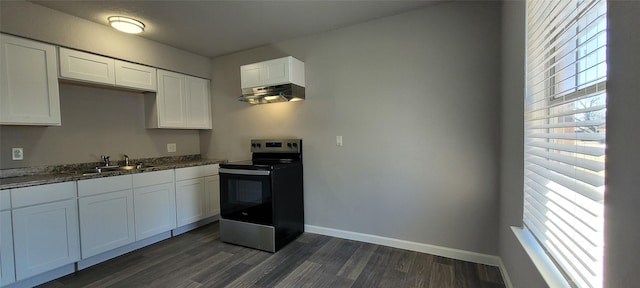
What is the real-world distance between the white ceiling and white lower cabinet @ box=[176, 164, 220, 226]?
5.23 feet

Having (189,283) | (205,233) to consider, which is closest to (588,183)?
(189,283)

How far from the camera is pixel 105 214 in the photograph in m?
2.45

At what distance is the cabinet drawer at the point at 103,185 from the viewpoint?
91.0 inches

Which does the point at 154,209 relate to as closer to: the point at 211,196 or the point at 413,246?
the point at 211,196

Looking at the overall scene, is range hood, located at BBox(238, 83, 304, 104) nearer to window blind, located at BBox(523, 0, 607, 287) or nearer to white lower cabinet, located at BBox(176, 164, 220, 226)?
white lower cabinet, located at BBox(176, 164, 220, 226)

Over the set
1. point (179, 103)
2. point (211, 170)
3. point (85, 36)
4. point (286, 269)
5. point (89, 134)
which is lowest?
point (286, 269)

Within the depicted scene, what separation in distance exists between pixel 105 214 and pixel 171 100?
154 centimetres

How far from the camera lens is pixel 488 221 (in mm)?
2275

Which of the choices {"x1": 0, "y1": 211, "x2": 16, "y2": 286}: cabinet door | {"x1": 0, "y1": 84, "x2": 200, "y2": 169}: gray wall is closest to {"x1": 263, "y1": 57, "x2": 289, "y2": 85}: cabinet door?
{"x1": 0, "y1": 84, "x2": 200, "y2": 169}: gray wall

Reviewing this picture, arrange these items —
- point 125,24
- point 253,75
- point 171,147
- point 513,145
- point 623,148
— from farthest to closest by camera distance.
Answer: point 171,147 < point 253,75 < point 125,24 < point 513,145 < point 623,148

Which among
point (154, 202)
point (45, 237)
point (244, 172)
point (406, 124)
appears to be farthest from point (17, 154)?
point (406, 124)

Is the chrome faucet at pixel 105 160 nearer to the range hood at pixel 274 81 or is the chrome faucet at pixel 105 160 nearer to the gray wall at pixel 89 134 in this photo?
the gray wall at pixel 89 134

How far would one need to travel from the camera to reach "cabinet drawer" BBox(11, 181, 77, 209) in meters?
1.98

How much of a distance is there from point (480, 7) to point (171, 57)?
11.3 feet
